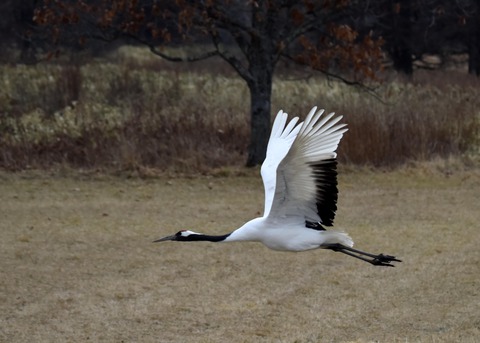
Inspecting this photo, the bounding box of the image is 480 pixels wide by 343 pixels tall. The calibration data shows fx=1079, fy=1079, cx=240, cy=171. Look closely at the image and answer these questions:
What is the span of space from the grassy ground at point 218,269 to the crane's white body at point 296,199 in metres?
1.10

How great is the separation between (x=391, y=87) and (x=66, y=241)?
402 inches

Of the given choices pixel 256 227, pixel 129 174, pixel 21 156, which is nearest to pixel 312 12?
pixel 129 174

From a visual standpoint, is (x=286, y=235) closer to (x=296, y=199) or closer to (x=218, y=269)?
(x=296, y=199)

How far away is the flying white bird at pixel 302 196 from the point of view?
6.36 m

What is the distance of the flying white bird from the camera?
20.9 ft

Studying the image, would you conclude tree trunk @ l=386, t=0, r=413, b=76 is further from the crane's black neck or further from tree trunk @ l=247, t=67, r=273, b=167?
the crane's black neck

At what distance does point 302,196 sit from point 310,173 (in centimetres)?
29

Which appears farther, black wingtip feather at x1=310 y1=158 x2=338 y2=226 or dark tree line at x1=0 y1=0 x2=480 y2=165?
dark tree line at x1=0 y1=0 x2=480 y2=165

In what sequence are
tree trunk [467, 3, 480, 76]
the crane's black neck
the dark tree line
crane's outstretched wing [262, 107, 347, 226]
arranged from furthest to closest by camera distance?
tree trunk [467, 3, 480, 76] < the dark tree line < the crane's black neck < crane's outstretched wing [262, 107, 347, 226]

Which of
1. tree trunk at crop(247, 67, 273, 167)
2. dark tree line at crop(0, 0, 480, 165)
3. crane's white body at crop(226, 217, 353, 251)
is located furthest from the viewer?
tree trunk at crop(247, 67, 273, 167)

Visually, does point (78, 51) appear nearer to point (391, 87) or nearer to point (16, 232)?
point (391, 87)

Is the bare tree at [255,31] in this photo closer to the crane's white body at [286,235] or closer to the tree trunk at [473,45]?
the crane's white body at [286,235]

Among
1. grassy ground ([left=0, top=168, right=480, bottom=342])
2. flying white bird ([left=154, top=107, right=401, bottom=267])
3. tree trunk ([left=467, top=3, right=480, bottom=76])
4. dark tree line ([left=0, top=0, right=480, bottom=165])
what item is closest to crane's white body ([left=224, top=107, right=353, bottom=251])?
flying white bird ([left=154, top=107, right=401, bottom=267])

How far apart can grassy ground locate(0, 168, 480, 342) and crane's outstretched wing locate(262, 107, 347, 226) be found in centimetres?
125
